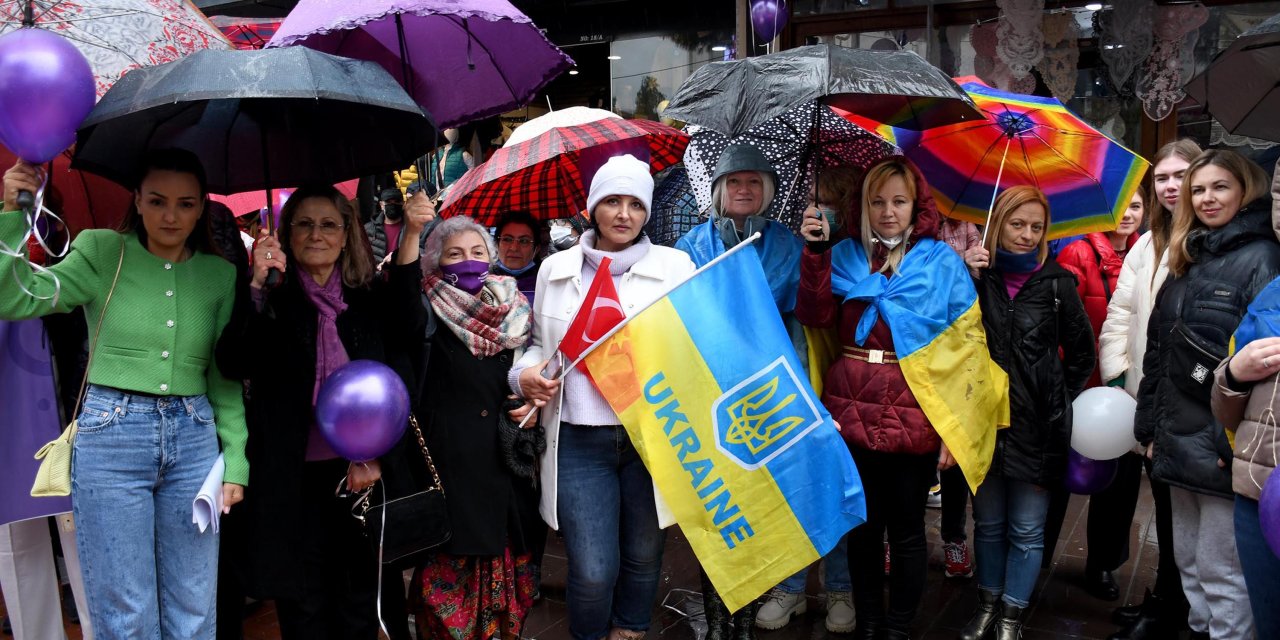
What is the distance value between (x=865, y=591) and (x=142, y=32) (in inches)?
130

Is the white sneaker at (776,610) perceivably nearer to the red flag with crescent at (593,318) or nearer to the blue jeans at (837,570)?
the blue jeans at (837,570)

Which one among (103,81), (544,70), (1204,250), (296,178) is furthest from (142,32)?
(1204,250)

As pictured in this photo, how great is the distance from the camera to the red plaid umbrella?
4.00 meters

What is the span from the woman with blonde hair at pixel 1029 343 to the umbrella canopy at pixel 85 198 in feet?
11.1

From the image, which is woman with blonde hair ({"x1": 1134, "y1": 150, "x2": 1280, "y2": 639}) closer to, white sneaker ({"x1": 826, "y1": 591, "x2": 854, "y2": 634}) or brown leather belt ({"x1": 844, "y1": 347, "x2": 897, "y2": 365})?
brown leather belt ({"x1": 844, "y1": 347, "x2": 897, "y2": 365})

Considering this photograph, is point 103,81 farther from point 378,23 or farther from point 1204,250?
point 1204,250

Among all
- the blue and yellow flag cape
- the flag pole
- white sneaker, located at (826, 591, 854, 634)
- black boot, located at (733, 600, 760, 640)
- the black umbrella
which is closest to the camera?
the black umbrella

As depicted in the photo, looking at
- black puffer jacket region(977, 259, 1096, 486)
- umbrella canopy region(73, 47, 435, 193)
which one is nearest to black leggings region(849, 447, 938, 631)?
black puffer jacket region(977, 259, 1096, 486)

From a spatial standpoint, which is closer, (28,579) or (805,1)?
(28,579)

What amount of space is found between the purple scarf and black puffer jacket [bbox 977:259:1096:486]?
2.54m

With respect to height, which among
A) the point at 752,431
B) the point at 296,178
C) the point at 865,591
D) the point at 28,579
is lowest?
the point at 865,591

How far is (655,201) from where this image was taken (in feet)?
17.7

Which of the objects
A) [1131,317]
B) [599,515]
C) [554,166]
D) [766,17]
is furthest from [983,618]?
[766,17]

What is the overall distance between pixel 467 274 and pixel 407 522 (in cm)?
92
